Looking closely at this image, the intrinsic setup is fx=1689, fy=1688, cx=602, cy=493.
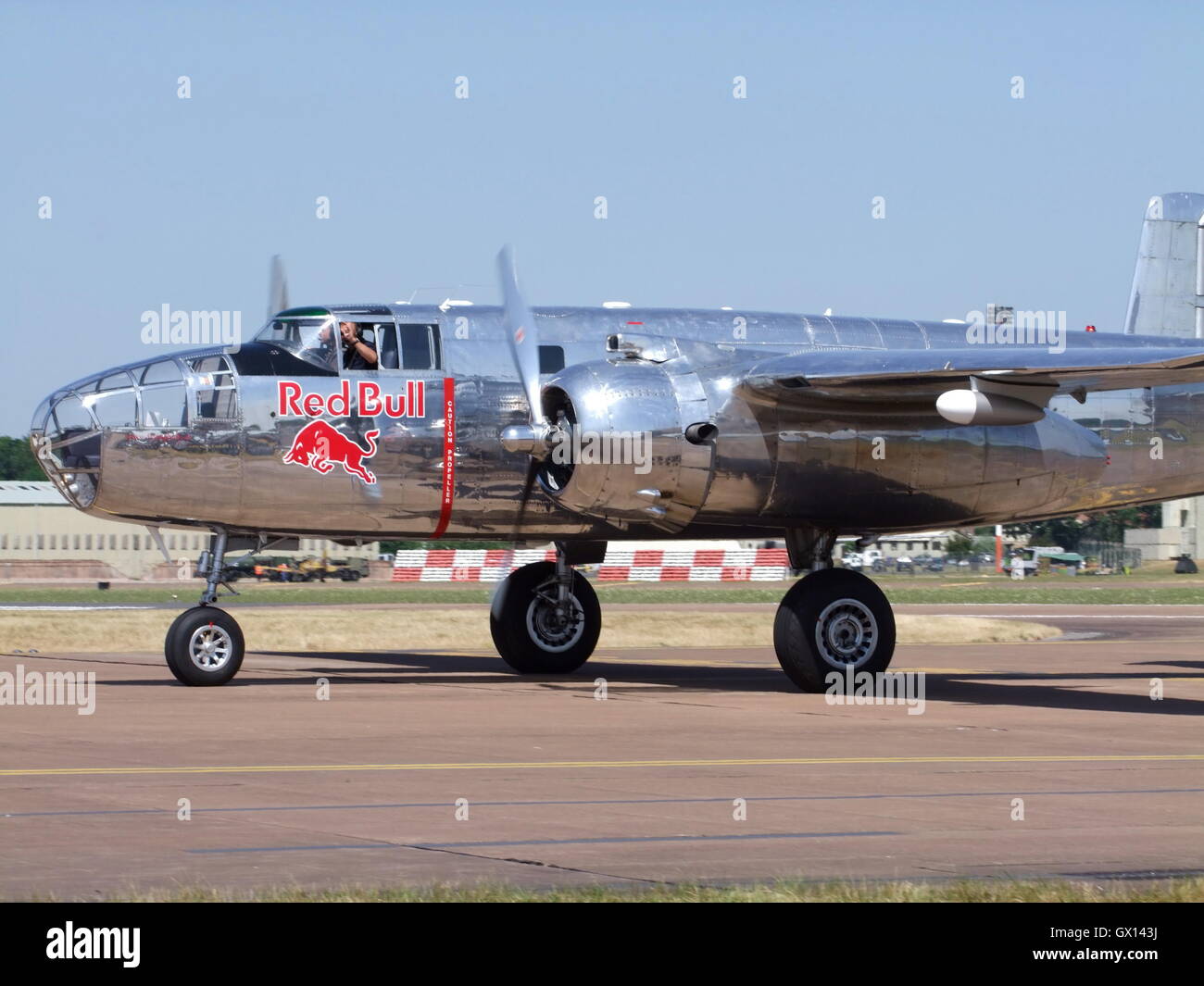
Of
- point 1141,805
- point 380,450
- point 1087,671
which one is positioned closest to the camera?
point 1141,805

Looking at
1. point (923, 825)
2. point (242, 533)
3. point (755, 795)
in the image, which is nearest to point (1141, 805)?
point (923, 825)

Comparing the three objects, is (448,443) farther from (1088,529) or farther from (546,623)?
(1088,529)

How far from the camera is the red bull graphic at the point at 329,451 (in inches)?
837

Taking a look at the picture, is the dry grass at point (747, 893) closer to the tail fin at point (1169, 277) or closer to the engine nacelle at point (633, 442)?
the engine nacelle at point (633, 442)

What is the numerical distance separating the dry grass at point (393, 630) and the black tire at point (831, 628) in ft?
38.8

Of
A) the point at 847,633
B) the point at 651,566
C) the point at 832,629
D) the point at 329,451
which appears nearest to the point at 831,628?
the point at 832,629

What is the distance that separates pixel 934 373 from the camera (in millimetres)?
20016

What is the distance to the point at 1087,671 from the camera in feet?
90.1

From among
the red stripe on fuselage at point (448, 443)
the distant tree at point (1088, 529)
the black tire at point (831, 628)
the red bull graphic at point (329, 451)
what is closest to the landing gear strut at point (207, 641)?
the red bull graphic at point (329, 451)

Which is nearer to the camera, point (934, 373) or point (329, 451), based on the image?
point (934, 373)

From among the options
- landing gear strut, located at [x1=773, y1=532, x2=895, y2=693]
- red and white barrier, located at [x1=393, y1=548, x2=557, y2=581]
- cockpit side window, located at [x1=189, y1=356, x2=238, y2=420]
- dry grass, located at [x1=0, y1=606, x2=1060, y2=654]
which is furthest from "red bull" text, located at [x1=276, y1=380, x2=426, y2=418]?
red and white barrier, located at [x1=393, y1=548, x2=557, y2=581]

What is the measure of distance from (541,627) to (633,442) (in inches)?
231
